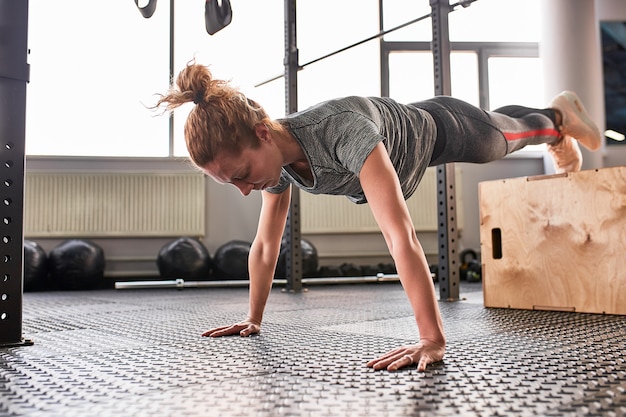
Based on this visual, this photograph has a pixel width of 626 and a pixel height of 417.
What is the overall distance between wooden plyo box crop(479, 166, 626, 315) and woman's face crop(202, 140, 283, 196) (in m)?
1.27

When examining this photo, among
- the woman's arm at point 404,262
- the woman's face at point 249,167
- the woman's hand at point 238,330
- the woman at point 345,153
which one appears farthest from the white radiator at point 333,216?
the woman's arm at point 404,262

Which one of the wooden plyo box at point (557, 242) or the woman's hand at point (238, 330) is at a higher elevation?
the wooden plyo box at point (557, 242)

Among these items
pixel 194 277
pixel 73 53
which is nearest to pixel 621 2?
pixel 194 277

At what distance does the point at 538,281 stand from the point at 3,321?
1.82 metres

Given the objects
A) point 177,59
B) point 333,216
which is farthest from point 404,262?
point 177,59

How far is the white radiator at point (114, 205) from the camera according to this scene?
14.1ft

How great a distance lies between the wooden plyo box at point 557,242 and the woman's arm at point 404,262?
110cm

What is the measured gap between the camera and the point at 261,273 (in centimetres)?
163

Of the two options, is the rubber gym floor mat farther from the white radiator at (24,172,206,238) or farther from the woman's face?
the white radiator at (24,172,206,238)

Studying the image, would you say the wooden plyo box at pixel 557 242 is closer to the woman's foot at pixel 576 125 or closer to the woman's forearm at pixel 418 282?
the woman's foot at pixel 576 125

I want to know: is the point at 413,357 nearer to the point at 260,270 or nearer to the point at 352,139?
the point at 352,139

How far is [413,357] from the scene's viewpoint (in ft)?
3.68

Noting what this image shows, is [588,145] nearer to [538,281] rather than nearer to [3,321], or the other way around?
[538,281]

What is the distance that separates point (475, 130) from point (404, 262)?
2.75ft
